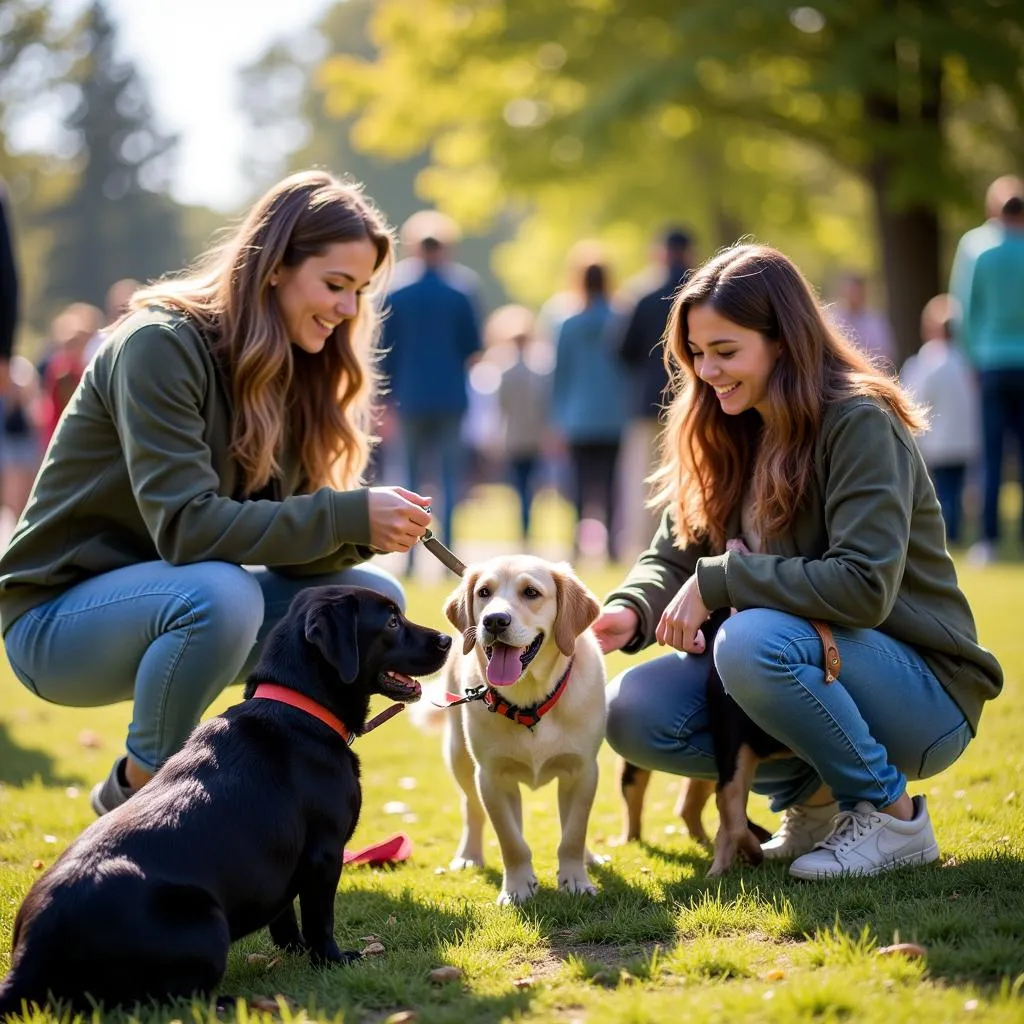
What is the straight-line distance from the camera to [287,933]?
3861 mm

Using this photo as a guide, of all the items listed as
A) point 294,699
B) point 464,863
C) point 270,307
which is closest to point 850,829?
point 464,863

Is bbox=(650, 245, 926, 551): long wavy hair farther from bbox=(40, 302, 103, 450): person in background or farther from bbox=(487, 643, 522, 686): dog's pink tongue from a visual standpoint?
bbox=(40, 302, 103, 450): person in background

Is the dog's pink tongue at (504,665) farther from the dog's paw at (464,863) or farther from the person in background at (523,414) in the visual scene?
the person in background at (523,414)

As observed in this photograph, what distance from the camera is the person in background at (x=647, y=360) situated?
11.2 meters

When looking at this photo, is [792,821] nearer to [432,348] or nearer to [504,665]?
[504,665]

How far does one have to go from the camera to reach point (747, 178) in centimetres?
2302

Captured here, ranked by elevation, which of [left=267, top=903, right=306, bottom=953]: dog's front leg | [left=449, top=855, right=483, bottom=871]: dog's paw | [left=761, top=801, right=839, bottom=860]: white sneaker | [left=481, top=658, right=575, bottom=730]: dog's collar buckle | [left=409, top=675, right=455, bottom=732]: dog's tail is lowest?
[left=449, top=855, right=483, bottom=871]: dog's paw

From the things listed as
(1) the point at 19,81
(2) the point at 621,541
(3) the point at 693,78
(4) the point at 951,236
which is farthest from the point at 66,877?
(1) the point at 19,81

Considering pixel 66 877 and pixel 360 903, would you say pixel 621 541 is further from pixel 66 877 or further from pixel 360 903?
pixel 66 877

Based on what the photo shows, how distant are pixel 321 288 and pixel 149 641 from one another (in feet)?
4.36

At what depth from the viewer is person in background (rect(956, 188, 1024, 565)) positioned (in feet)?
37.0

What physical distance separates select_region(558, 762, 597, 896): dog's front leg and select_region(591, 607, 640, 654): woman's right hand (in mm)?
453

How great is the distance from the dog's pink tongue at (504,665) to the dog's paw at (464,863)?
0.79 metres

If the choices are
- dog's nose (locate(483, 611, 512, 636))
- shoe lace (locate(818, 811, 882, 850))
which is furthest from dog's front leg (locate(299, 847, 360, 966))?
shoe lace (locate(818, 811, 882, 850))
